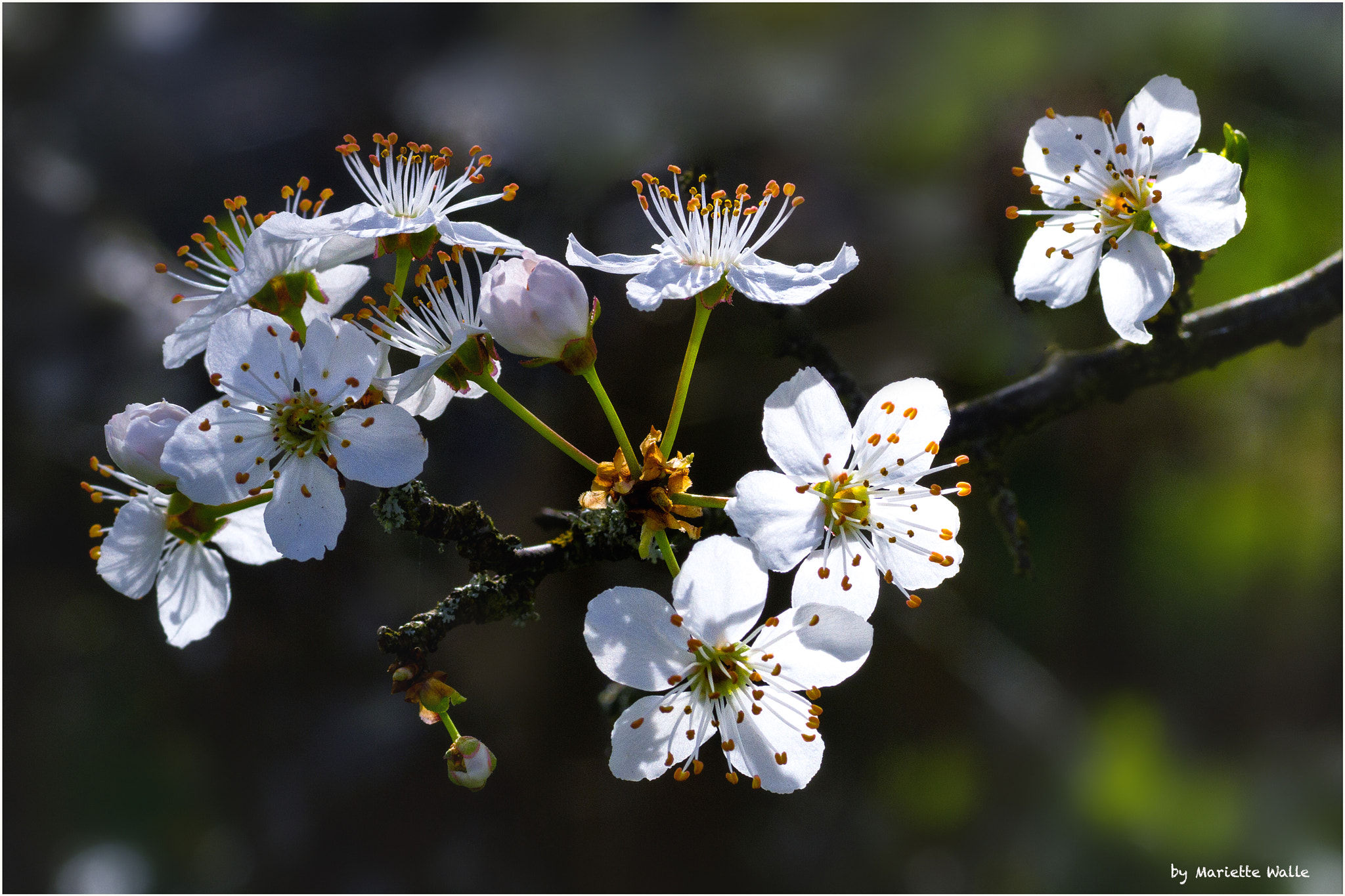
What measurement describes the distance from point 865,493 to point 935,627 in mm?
1656

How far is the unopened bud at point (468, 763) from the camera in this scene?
2.57ft

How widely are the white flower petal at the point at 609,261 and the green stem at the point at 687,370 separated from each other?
69mm

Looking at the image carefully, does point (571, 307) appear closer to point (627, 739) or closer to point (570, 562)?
point (570, 562)

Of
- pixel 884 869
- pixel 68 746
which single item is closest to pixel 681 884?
pixel 884 869

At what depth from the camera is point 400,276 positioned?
0.92 m

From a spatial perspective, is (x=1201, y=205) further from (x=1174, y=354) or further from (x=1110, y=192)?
(x=1174, y=354)

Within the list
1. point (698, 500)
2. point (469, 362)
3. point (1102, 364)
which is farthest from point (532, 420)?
point (1102, 364)

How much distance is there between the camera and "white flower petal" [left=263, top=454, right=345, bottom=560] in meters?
0.78

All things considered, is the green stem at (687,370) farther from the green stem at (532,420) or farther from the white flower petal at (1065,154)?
the white flower petal at (1065,154)

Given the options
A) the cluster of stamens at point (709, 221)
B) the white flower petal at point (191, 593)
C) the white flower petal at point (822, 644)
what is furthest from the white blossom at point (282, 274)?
the white flower petal at point (822, 644)

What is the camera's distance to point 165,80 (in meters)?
2.53

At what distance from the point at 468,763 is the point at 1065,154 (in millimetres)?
1021

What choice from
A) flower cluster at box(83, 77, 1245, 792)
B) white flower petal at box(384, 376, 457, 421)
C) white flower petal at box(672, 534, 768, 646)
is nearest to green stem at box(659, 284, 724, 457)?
flower cluster at box(83, 77, 1245, 792)

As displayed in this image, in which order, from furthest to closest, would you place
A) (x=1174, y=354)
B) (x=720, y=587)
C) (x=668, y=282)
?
1. (x=1174, y=354)
2. (x=668, y=282)
3. (x=720, y=587)
